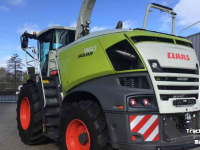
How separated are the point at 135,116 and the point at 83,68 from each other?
1.26 meters

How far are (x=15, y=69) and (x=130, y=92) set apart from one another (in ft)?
103

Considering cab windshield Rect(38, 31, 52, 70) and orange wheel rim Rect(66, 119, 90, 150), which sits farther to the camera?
cab windshield Rect(38, 31, 52, 70)

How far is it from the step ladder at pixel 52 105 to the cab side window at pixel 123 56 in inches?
69.0

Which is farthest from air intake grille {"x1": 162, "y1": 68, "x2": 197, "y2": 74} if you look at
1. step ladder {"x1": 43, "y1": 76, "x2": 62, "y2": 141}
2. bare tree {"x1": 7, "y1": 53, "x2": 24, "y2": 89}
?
bare tree {"x1": 7, "y1": 53, "x2": 24, "y2": 89}

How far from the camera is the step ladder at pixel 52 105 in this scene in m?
4.50

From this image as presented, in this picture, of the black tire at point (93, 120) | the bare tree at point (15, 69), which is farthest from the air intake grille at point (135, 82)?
the bare tree at point (15, 69)

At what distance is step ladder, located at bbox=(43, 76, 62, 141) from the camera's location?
4.50 metres

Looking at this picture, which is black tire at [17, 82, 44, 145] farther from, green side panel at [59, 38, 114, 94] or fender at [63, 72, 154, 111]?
fender at [63, 72, 154, 111]

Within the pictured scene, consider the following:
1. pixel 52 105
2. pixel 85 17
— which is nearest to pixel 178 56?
pixel 85 17

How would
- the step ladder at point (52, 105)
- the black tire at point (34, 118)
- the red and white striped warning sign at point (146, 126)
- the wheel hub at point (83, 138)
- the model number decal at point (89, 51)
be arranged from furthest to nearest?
the black tire at point (34, 118) < the step ladder at point (52, 105) < the model number decal at point (89, 51) < the wheel hub at point (83, 138) < the red and white striped warning sign at point (146, 126)

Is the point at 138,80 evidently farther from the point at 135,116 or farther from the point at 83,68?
the point at 83,68

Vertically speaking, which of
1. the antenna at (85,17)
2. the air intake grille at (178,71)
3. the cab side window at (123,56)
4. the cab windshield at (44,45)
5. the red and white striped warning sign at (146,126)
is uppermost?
the antenna at (85,17)

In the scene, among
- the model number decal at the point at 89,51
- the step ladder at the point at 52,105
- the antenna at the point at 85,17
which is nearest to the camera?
the model number decal at the point at 89,51

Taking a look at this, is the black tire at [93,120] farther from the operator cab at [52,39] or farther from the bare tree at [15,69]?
the bare tree at [15,69]
